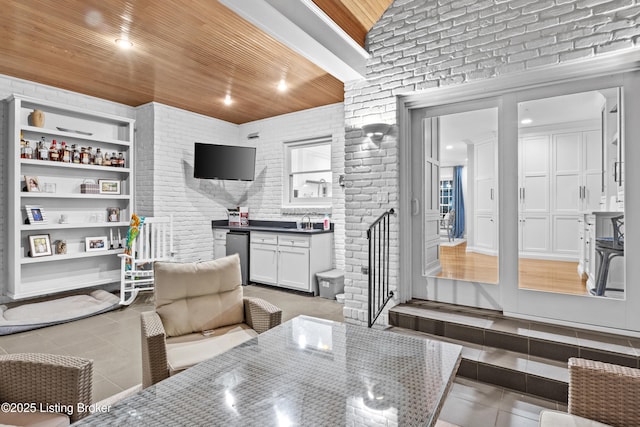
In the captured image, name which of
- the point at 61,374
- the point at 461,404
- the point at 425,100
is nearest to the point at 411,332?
the point at 461,404

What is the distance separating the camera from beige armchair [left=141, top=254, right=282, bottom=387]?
6.64 feet

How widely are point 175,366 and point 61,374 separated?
521mm

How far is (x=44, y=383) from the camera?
4.61 ft

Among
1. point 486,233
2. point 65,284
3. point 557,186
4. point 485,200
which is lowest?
point 65,284

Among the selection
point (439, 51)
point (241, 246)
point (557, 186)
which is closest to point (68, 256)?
point (241, 246)

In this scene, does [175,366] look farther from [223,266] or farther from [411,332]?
[411,332]

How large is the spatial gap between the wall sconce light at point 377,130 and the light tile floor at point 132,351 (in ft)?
6.69

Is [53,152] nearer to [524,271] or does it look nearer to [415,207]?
[415,207]

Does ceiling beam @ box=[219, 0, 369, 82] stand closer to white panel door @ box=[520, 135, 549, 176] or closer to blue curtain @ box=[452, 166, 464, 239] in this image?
blue curtain @ box=[452, 166, 464, 239]

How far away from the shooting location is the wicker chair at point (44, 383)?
4.58 ft

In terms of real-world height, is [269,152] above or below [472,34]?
below

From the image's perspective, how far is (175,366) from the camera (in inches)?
70.8

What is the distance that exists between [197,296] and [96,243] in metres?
3.36

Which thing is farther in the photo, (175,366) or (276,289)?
(276,289)
